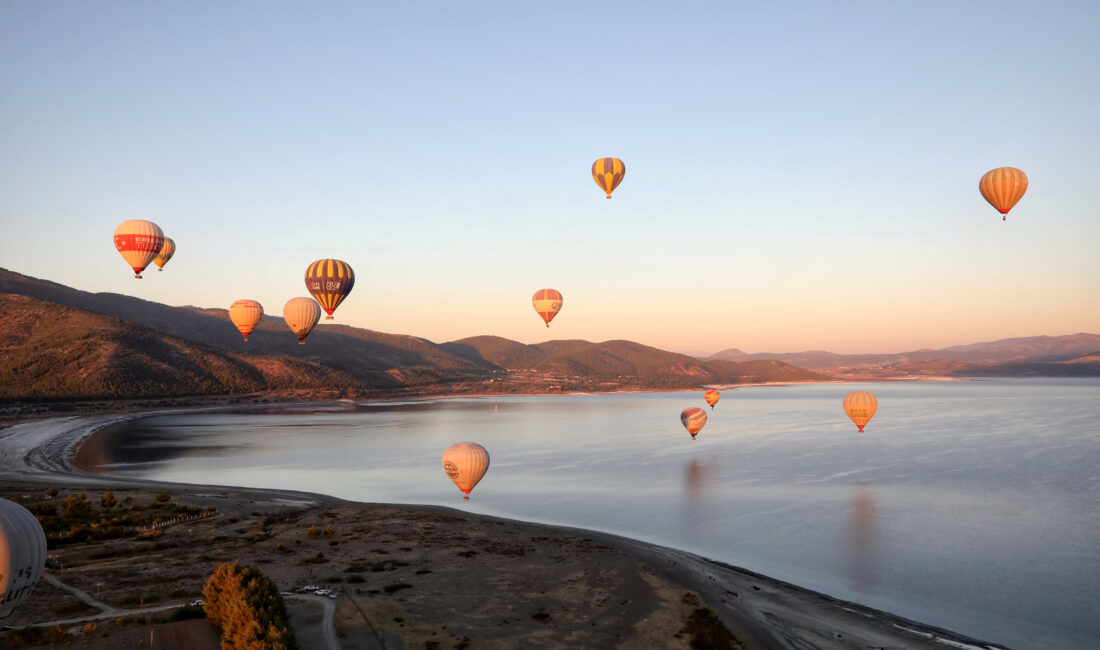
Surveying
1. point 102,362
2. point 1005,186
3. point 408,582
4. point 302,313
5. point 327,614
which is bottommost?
point 408,582

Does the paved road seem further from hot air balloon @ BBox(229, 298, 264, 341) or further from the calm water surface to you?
hot air balloon @ BBox(229, 298, 264, 341)

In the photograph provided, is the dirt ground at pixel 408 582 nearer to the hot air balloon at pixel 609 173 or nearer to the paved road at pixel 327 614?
the paved road at pixel 327 614

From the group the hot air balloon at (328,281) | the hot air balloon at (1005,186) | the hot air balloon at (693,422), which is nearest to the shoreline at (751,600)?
the hot air balloon at (328,281)

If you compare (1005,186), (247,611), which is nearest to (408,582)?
(247,611)

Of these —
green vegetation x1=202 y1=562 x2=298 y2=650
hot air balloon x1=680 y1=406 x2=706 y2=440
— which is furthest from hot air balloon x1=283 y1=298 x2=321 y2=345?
green vegetation x1=202 y1=562 x2=298 y2=650

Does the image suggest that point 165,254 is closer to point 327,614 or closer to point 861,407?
point 327,614

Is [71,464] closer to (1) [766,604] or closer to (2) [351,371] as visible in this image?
(1) [766,604]
